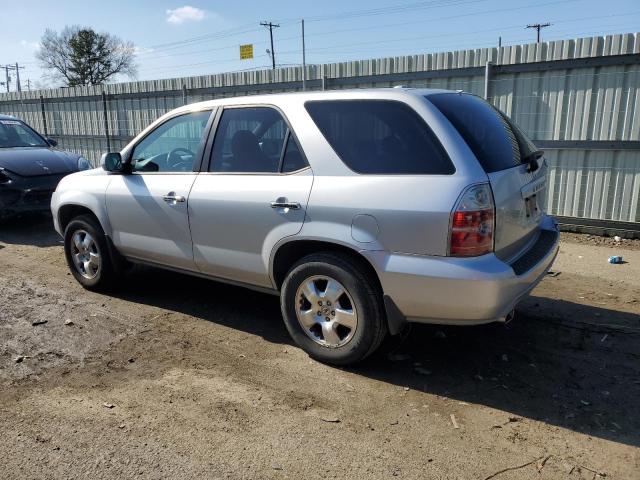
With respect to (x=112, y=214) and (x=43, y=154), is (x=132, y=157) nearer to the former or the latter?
(x=112, y=214)

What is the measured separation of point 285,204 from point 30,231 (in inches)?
261

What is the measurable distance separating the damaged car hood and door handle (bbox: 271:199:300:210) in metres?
6.11

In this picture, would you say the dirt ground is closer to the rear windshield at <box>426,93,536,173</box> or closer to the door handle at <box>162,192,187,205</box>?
the door handle at <box>162,192,187,205</box>

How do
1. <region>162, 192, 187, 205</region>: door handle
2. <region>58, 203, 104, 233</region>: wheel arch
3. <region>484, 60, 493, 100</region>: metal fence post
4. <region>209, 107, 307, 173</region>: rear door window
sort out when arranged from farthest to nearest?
<region>484, 60, 493, 100</region>: metal fence post
<region>58, 203, 104, 233</region>: wheel arch
<region>162, 192, 187, 205</region>: door handle
<region>209, 107, 307, 173</region>: rear door window

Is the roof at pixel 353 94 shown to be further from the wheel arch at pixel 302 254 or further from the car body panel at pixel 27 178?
the car body panel at pixel 27 178

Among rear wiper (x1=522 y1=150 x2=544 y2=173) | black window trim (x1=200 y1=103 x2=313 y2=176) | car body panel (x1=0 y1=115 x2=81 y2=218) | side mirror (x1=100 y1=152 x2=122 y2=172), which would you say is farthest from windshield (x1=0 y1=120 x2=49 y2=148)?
rear wiper (x1=522 y1=150 x2=544 y2=173)

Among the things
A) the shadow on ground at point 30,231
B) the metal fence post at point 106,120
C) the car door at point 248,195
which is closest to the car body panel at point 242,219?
the car door at point 248,195

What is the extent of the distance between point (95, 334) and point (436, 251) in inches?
116

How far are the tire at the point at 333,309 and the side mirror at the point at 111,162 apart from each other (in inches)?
83.1

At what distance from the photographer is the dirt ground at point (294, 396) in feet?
9.30

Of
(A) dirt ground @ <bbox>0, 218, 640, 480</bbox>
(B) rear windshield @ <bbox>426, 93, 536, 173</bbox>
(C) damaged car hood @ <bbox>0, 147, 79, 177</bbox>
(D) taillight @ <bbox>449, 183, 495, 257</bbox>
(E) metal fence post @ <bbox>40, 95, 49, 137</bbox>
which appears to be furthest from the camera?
(E) metal fence post @ <bbox>40, 95, 49, 137</bbox>

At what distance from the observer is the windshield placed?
358 inches

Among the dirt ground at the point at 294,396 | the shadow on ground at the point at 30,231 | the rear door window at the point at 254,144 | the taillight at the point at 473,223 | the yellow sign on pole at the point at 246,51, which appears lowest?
the dirt ground at the point at 294,396

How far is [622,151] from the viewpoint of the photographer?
7.22 m
